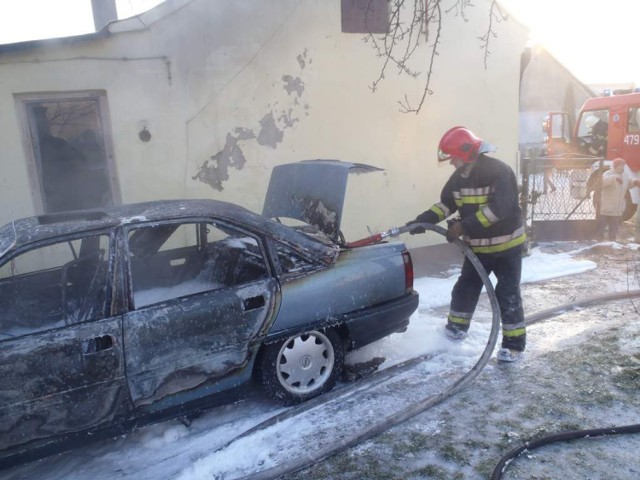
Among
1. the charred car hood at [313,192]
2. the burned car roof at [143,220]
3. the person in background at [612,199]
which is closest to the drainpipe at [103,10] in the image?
the charred car hood at [313,192]

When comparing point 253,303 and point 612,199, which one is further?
point 612,199

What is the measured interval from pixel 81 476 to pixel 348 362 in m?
2.07

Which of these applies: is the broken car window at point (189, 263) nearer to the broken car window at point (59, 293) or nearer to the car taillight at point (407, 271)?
the broken car window at point (59, 293)

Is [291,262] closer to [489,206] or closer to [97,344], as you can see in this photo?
[97,344]

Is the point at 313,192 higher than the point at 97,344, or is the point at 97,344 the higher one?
the point at 313,192

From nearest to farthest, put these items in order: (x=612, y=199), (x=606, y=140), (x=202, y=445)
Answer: (x=202, y=445) < (x=612, y=199) < (x=606, y=140)

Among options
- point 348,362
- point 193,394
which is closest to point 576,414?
point 348,362

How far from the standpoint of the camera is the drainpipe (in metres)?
7.65

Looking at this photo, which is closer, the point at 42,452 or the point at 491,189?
the point at 42,452

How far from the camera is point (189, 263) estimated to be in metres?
3.91

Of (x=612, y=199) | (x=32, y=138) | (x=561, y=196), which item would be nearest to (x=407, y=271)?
(x=32, y=138)

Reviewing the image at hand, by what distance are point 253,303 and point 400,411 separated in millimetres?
1223

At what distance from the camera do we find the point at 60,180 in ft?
18.7

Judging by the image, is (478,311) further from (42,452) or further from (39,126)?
(39,126)
